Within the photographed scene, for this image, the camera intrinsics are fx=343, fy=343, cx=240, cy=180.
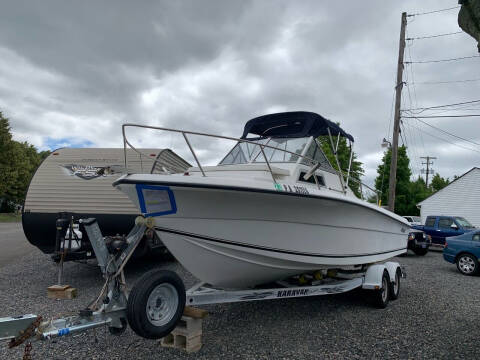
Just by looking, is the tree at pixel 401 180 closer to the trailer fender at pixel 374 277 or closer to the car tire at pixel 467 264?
the car tire at pixel 467 264

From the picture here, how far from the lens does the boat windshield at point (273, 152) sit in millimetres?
5285

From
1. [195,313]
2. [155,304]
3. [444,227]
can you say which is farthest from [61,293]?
[444,227]

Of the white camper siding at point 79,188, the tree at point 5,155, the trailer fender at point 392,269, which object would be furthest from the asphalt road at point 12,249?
the tree at point 5,155

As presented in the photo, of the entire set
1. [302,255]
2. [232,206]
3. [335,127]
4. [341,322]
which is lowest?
[341,322]

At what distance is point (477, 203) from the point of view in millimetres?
22266

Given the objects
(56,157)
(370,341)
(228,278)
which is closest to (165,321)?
(228,278)

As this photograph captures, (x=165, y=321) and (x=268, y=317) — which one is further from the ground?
(x=165, y=321)

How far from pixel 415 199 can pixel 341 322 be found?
2666 cm

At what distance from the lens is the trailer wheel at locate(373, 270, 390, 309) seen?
5.14 metres

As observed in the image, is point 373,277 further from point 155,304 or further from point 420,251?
point 420,251

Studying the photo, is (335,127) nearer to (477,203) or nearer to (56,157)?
(56,157)

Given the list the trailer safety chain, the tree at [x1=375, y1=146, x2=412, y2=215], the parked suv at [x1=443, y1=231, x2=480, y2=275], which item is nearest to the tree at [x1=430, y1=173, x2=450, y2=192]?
the tree at [x1=375, y1=146, x2=412, y2=215]

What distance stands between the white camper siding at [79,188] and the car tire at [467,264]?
8116 mm

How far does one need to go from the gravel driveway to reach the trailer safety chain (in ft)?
2.65
